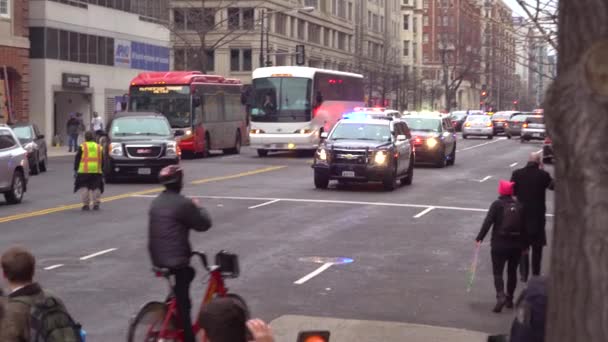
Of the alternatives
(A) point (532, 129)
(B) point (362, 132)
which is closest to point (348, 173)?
(B) point (362, 132)

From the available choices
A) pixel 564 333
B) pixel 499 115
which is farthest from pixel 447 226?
pixel 499 115

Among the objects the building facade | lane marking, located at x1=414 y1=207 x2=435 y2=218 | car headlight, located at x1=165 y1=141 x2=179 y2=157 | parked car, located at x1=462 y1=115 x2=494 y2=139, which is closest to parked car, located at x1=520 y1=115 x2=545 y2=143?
parked car, located at x1=462 y1=115 x2=494 y2=139

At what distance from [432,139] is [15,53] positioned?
2128cm

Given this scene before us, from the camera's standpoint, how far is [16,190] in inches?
937

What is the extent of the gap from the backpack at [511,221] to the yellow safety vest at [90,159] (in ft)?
38.2

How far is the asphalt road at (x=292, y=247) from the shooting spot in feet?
40.3

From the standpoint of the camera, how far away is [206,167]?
3634 centimetres

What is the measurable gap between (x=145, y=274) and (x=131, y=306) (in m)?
2.16

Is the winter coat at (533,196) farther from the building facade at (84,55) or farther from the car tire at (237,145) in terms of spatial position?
the building facade at (84,55)

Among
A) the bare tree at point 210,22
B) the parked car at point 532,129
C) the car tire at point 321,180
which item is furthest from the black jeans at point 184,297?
the bare tree at point 210,22

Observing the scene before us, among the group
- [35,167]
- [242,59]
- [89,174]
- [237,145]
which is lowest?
[35,167]

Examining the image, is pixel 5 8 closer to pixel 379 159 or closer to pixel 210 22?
pixel 379 159

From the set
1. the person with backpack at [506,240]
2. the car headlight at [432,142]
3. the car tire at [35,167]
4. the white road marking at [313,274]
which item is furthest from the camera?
the car headlight at [432,142]

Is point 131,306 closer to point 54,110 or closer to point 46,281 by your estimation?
point 46,281
